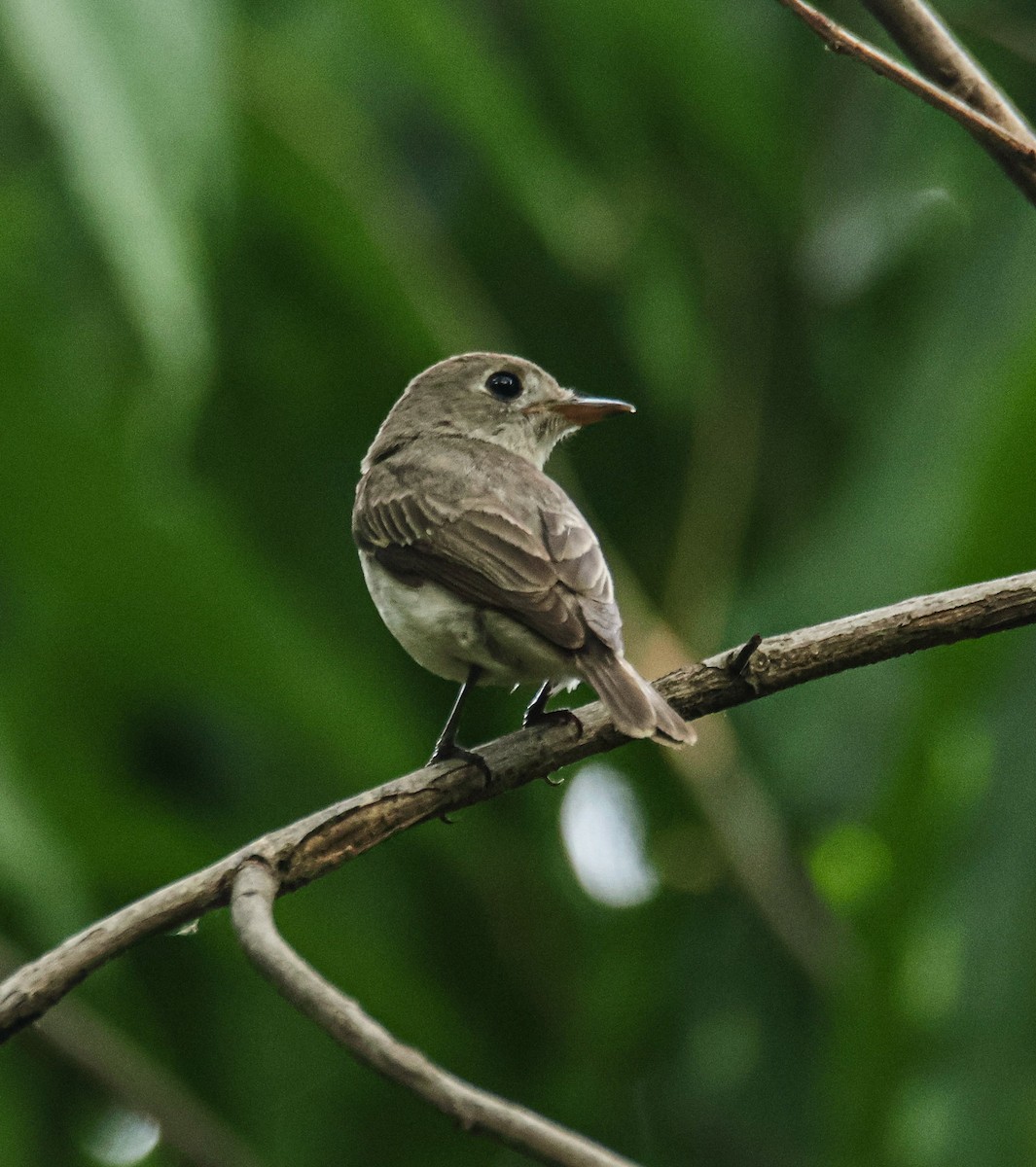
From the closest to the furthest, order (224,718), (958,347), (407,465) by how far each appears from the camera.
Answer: (407,465)
(958,347)
(224,718)

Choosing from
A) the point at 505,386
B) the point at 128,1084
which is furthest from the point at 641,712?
Answer: the point at 505,386

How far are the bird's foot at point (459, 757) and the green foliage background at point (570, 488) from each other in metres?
1.00

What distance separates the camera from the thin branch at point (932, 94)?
2.79 meters

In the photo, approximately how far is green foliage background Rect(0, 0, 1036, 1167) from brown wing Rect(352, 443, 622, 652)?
599mm

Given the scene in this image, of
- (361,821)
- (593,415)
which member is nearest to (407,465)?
(593,415)

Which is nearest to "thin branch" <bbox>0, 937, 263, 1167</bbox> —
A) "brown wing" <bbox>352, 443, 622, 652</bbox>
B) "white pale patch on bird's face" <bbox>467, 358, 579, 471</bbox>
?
"brown wing" <bbox>352, 443, 622, 652</bbox>

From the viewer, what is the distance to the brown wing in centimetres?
395

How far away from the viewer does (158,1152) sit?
5707 mm

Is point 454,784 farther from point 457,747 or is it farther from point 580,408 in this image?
point 580,408

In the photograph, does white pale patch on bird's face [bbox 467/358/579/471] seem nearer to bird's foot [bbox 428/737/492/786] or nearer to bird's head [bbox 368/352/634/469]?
bird's head [bbox 368/352/634/469]

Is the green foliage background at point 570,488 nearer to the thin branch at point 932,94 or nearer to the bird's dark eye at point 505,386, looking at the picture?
the bird's dark eye at point 505,386

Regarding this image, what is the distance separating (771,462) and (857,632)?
12.9 ft

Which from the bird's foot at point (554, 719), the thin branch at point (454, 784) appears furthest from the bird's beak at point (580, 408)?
the thin branch at point (454, 784)

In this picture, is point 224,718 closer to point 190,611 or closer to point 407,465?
point 190,611
